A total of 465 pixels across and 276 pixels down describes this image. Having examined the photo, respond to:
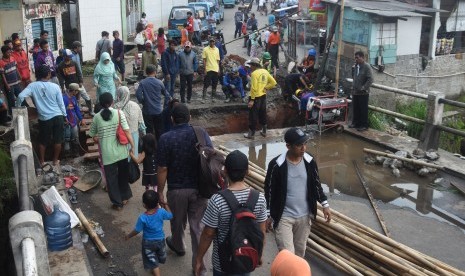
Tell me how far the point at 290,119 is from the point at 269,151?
4779 mm

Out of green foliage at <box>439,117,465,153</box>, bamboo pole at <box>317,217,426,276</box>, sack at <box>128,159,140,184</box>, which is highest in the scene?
sack at <box>128,159,140,184</box>

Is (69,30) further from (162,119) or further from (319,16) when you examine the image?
(162,119)

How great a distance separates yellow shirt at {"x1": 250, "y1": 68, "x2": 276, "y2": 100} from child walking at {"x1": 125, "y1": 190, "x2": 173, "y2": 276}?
207 inches

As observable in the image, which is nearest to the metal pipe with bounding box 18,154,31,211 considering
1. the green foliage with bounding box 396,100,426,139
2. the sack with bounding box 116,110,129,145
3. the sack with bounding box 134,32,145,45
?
the sack with bounding box 116,110,129,145

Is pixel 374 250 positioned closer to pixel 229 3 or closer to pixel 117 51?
pixel 117 51

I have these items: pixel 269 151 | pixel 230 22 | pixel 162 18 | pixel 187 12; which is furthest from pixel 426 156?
pixel 230 22

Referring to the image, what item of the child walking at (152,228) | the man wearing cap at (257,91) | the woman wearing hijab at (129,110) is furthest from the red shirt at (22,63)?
the child walking at (152,228)

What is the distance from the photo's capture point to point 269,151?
9.88 m

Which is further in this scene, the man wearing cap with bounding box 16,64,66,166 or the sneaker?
the man wearing cap with bounding box 16,64,66,166

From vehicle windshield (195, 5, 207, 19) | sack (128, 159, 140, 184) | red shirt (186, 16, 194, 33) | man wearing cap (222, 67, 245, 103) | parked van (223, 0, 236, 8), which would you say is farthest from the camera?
parked van (223, 0, 236, 8)

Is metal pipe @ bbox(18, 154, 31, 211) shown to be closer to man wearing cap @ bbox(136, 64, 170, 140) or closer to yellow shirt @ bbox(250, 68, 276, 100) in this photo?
man wearing cap @ bbox(136, 64, 170, 140)

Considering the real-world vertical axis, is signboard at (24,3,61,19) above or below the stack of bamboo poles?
above

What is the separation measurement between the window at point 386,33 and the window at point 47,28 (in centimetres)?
1079

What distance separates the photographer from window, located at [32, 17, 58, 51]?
671 inches
